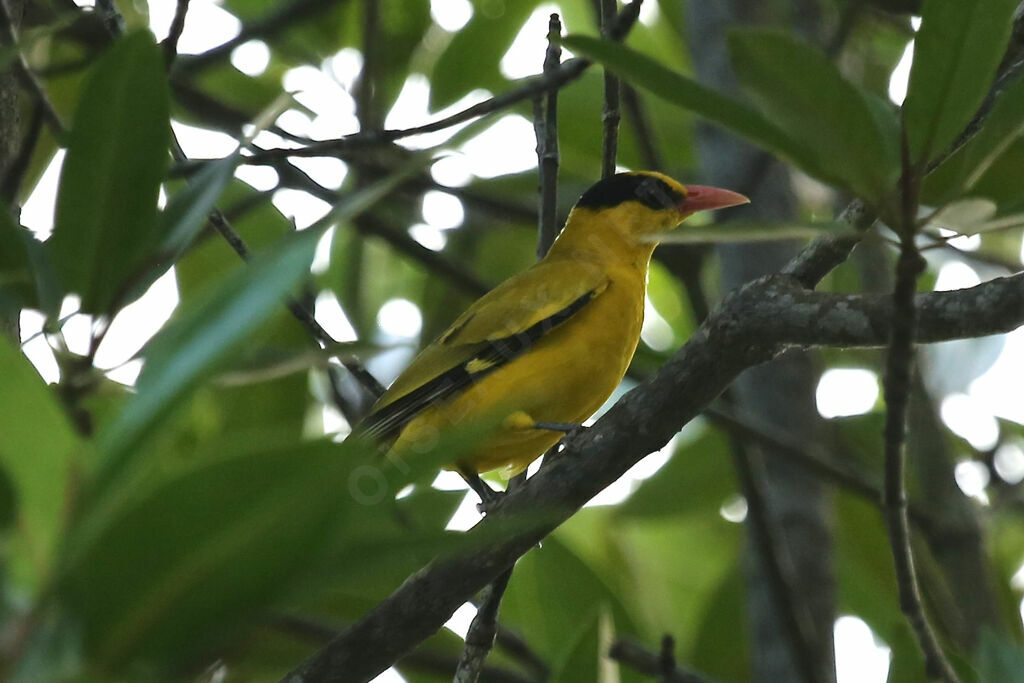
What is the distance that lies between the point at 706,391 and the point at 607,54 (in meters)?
0.99

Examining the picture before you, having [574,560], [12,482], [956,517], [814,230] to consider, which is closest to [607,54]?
[814,230]

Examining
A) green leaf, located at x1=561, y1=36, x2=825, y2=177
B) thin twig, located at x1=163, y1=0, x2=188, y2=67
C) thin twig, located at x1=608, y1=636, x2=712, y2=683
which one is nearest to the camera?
green leaf, located at x1=561, y1=36, x2=825, y2=177

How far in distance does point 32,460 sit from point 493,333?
→ 2.80 meters

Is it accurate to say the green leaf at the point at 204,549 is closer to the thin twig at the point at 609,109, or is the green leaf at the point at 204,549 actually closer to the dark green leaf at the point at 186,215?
→ the dark green leaf at the point at 186,215

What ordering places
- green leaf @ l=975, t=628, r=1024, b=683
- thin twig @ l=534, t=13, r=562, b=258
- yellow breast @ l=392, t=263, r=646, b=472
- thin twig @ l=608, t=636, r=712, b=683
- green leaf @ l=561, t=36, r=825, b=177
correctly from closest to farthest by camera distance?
1. green leaf @ l=561, t=36, r=825, b=177
2. green leaf @ l=975, t=628, r=1024, b=683
3. thin twig @ l=608, t=636, r=712, b=683
4. thin twig @ l=534, t=13, r=562, b=258
5. yellow breast @ l=392, t=263, r=646, b=472

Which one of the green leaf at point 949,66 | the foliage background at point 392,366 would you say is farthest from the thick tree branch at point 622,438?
the green leaf at point 949,66

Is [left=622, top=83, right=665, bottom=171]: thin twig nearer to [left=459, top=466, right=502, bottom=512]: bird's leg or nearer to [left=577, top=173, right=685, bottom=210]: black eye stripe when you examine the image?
[left=577, top=173, right=685, bottom=210]: black eye stripe

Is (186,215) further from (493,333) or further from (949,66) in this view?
(493,333)

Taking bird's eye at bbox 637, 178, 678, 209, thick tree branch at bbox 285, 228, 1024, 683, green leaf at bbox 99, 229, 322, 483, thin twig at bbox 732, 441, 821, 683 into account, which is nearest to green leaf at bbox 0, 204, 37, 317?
green leaf at bbox 99, 229, 322, 483

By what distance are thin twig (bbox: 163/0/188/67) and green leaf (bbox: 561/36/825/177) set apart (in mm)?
1587

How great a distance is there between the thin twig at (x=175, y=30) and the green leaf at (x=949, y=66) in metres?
1.74

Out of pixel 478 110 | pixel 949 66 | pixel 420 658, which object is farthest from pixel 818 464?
pixel 949 66

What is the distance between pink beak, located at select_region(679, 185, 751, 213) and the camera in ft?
14.5

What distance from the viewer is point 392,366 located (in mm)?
4785
